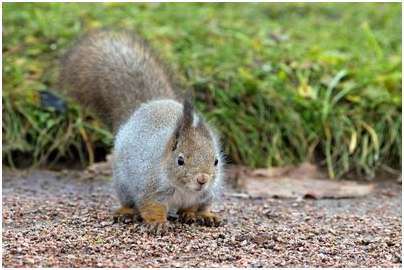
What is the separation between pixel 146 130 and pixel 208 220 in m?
0.60

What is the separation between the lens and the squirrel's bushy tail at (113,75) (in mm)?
5438

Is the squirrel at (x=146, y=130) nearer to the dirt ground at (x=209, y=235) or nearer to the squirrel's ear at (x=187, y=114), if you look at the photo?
the squirrel's ear at (x=187, y=114)

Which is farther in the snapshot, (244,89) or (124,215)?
(244,89)

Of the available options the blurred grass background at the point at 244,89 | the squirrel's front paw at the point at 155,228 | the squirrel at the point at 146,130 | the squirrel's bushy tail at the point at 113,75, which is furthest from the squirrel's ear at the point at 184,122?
the blurred grass background at the point at 244,89

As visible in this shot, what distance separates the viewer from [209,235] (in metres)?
4.27

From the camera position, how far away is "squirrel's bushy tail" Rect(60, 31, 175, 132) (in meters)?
5.44

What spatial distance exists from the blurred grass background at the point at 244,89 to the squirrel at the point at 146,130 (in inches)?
16.4

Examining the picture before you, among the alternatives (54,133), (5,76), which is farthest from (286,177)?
(5,76)

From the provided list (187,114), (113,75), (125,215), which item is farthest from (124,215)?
(113,75)

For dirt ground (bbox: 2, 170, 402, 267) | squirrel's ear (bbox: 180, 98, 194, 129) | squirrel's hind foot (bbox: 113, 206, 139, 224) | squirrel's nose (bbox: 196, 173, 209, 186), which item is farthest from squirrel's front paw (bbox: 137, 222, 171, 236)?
squirrel's ear (bbox: 180, 98, 194, 129)

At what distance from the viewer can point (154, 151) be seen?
457 cm

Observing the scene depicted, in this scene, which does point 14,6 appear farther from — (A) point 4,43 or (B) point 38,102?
(B) point 38,102

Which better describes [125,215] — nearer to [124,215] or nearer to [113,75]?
[124,215]

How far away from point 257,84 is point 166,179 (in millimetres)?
2443
